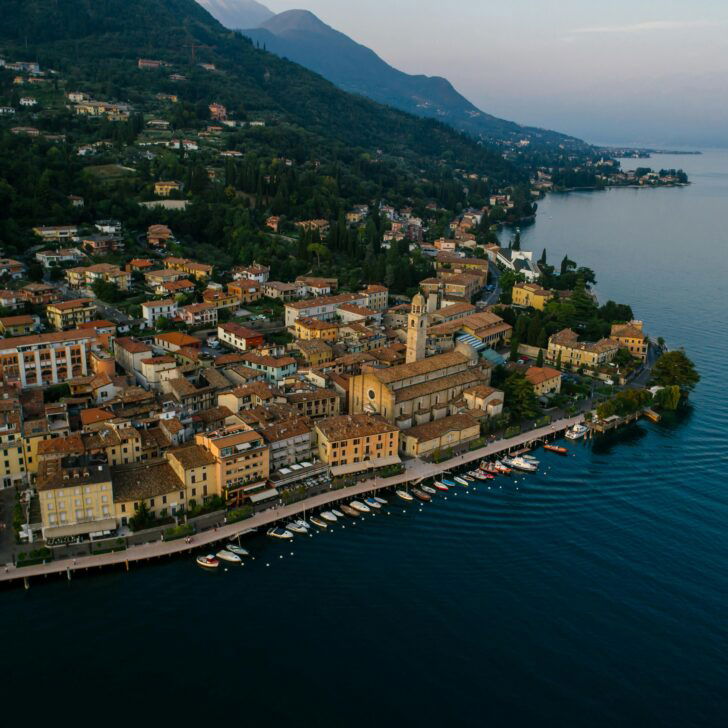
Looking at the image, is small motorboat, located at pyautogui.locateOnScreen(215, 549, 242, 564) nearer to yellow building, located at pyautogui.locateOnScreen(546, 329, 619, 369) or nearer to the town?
the town

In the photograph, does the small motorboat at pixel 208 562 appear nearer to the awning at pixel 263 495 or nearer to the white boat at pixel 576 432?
the awning at pixel 263 495

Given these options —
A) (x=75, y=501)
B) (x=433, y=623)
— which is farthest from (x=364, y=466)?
(x=75, y=501)

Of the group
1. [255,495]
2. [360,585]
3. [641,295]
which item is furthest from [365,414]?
[641,295]

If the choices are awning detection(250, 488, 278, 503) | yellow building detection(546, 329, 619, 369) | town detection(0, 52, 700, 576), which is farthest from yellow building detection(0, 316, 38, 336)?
yellow building detection(546, 329, 619, 369)

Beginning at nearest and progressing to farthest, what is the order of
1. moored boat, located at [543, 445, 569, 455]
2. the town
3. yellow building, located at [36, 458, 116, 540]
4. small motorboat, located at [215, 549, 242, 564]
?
yellow building, located at [36, 458, 116, 540], small motorboat, located at [215, 549, 242, 564], the town, moored boat, located at [543, 445, 569, 455]

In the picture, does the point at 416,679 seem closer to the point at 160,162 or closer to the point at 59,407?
the point at 59,407

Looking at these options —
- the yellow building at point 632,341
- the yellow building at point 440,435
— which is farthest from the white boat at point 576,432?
the yellow building at point 632,341

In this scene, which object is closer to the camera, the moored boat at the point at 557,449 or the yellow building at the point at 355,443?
the yellow building at the point at 355,443
